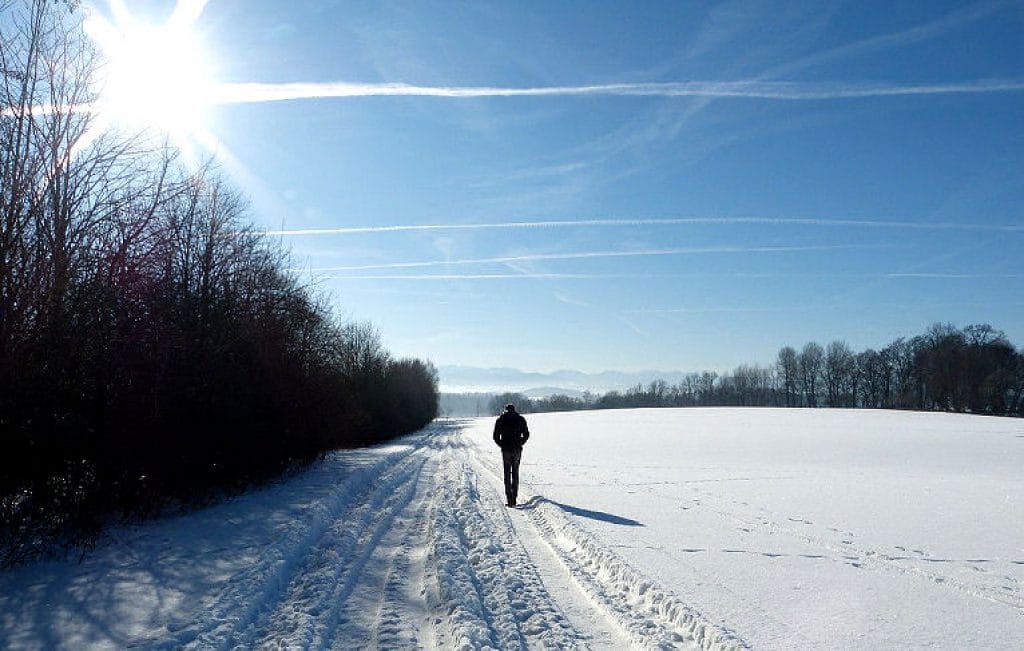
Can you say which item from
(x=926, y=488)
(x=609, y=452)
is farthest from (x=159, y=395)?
(x=609, y=452)

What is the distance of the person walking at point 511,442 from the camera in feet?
41.1

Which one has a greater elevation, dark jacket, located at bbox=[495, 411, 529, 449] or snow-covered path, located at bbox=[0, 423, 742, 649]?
dark jacket, located at bbox=[495, 411, 529, 449]

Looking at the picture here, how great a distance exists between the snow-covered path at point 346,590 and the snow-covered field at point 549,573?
0.03 metres

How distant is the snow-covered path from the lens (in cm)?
505

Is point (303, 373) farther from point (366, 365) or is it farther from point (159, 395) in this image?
point (366, 365)

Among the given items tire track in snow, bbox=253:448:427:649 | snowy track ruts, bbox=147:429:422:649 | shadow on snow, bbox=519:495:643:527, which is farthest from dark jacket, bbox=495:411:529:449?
snowy track ruts, bbox=147:429:422:649

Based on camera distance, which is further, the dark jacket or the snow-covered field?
the dark jacket

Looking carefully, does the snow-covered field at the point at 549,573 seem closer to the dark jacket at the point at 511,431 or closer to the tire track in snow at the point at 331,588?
the tire track in snow at the point at 331,588

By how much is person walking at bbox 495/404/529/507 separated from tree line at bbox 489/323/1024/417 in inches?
3528

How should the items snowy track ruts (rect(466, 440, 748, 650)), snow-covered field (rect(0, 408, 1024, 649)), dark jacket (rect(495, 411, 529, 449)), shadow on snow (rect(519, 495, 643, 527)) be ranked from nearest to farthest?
1. snowy track ruts (rect(466, 440, 748, 650))
2. snow-covered field (rect(0, 408, 1024, 649))
3. shadow on snow (rect(519, 495, 643, 527))
4. dark jacket (rect(495, 411, 529, 449))

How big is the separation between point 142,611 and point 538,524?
6114 millimetres

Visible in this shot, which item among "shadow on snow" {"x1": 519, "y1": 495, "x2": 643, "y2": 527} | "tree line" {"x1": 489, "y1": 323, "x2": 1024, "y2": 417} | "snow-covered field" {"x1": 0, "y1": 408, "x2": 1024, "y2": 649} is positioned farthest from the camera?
"tree line" {"x1": 489, "y1": 323, "x2": 1024, "y2": 417}

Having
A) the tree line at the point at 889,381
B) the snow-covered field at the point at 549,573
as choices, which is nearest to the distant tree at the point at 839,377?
the tree line at the point at 889,381

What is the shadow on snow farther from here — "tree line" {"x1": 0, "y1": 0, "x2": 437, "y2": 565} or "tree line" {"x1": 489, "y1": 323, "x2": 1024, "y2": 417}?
"tree line" {"x1": 489, "y1": 323, "x2": 1024, "y2": 417}
